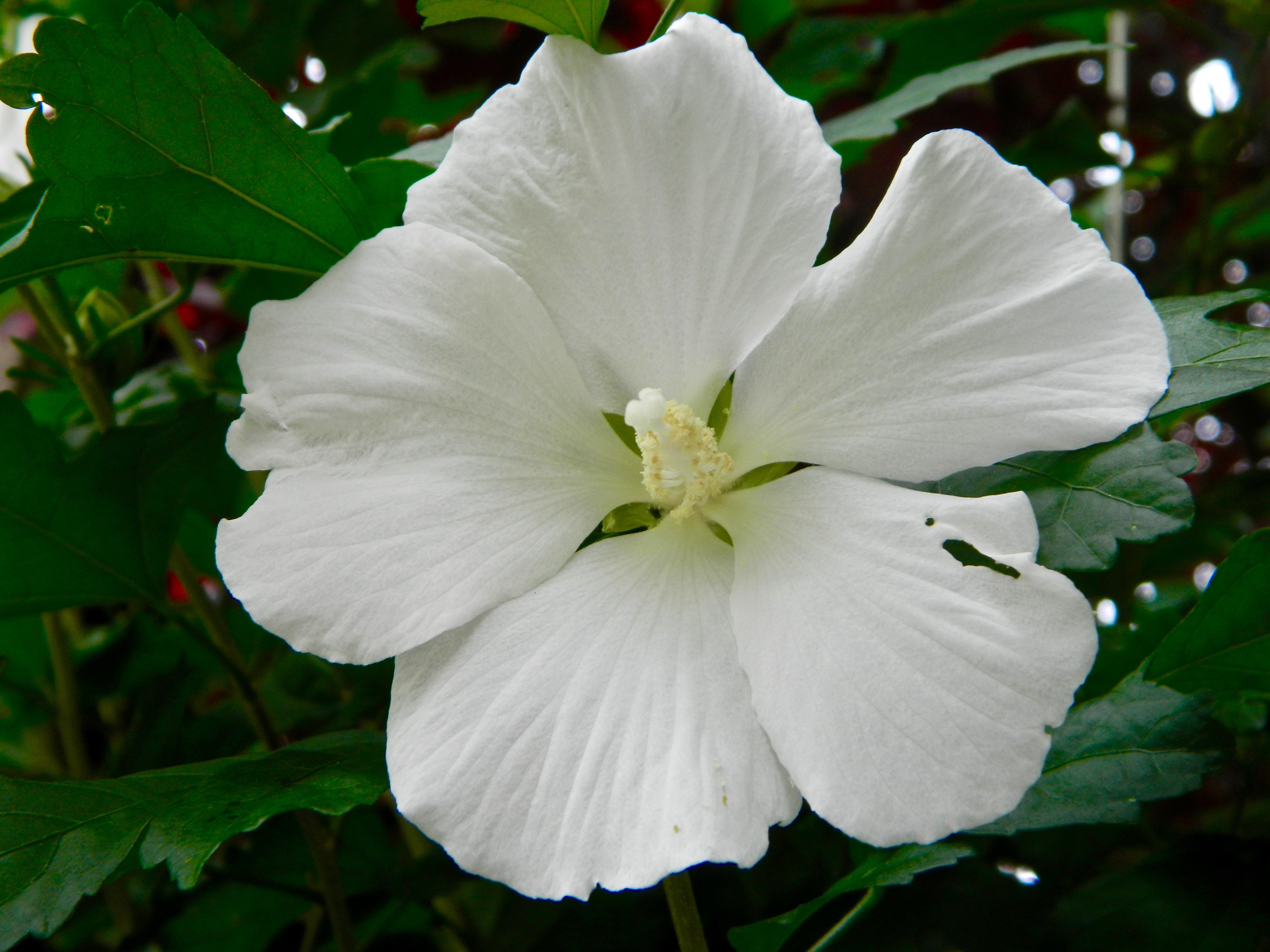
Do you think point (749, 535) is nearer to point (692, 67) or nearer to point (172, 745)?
point (692, 67)

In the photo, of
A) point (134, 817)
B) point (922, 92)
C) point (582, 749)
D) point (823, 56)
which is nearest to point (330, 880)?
point (134, 817)

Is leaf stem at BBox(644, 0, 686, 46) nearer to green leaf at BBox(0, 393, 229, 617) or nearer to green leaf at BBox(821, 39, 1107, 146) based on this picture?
green leaf at BBox(821, 39, 1107, 146)

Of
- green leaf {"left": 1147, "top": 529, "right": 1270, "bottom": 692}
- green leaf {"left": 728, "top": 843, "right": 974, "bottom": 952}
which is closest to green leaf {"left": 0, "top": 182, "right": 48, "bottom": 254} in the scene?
green leaf {"left": 728, "top": 843, "right": 974, "bottom": 952}

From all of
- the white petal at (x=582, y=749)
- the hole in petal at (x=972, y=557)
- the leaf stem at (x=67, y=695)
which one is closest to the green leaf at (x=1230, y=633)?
the hole in petal at (x=972, y=557)

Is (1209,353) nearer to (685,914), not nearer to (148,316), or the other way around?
(685,914)

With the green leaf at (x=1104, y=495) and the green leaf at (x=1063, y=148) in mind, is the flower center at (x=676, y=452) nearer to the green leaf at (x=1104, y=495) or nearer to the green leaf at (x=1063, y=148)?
the green leaf at (x=1104, y=495)

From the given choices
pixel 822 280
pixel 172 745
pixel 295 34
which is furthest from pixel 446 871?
pixel 295 34
